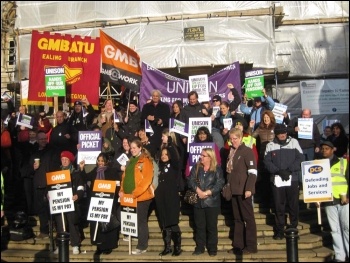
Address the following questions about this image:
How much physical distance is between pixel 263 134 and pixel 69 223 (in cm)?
427

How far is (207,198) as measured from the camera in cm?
941

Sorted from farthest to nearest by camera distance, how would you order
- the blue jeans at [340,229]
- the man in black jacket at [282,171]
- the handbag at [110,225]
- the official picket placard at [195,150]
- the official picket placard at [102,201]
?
the official picket placard at [195,150], the handbag at [110,225], the official picket placard at [102,201], the man in black jacket at [282,171], the blue jeans at [340,229]

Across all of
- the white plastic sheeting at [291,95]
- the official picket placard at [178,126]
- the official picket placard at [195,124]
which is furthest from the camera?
the white plastic sheeting at [291,95]

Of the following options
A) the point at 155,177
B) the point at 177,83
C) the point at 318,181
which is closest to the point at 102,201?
the point at 155,177

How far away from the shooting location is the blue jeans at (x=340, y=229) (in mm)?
8938

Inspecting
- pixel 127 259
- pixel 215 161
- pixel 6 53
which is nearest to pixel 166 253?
pixel 127 259

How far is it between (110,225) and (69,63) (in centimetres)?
876

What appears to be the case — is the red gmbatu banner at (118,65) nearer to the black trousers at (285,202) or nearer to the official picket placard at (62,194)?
the official picket placard at (62,194)

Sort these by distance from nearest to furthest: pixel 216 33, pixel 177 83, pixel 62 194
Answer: pixel 62 194
pixel 177 83
pixel 216 33

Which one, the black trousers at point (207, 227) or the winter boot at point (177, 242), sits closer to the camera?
the black trousers at point (207, 227)

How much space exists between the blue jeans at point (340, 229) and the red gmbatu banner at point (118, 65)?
343 inches

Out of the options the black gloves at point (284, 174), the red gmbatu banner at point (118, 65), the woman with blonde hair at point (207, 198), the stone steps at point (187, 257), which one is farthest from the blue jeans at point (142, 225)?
the red gmbatu banner at point (118, 65)

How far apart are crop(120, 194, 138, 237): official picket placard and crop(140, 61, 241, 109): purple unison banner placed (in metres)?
6.61

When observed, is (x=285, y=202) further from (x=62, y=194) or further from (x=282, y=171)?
(x=62, y=194)
